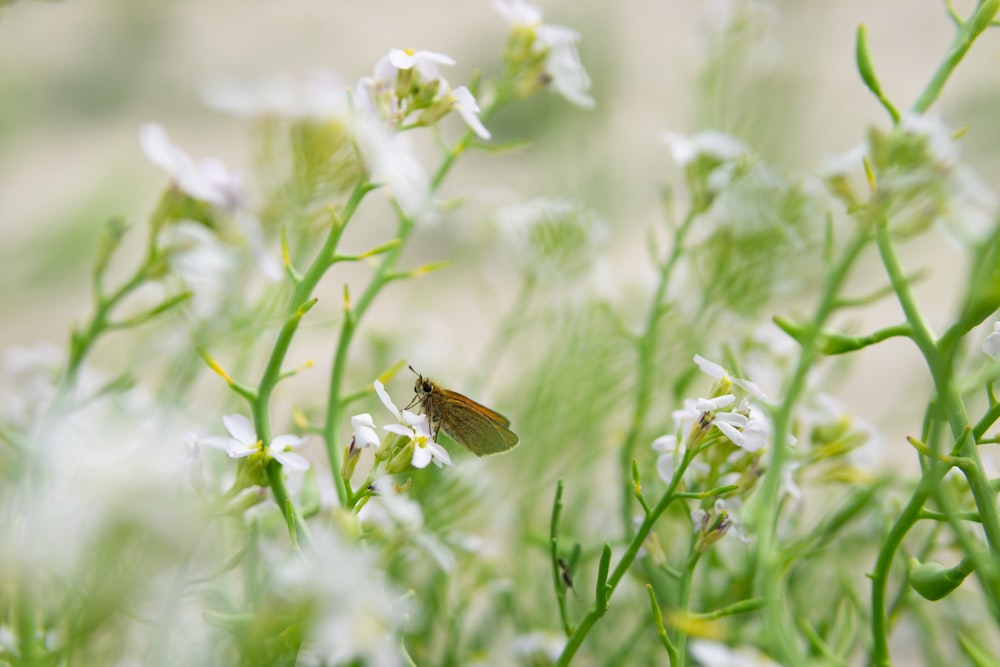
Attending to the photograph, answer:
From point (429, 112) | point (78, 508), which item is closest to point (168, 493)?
point (78, 508)

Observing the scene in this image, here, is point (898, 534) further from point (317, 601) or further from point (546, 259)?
point (546, 259)

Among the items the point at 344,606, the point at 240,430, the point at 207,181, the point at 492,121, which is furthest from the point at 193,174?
the point at 492,121

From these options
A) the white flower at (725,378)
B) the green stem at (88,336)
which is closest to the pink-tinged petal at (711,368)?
the white flower at (725,378)

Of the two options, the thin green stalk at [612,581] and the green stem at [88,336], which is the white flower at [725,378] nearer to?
the thin green stalk at [612,581]

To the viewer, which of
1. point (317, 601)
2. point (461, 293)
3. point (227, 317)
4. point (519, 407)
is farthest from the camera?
point (461, 293)

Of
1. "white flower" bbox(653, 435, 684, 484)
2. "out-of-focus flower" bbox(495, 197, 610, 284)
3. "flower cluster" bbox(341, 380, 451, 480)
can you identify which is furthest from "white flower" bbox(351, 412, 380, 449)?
"out-of-focus flower" bbox(495, 197, 610, 284)
